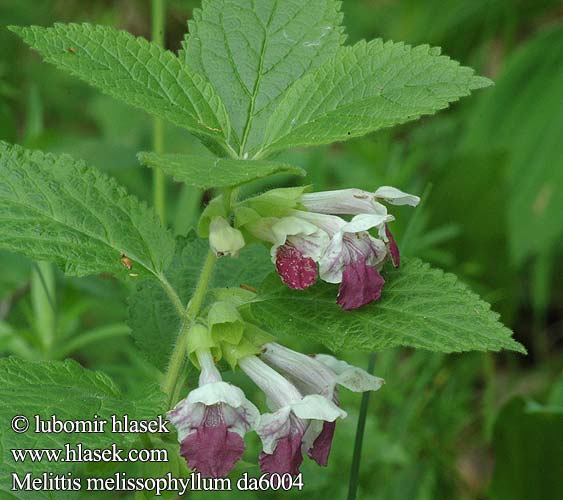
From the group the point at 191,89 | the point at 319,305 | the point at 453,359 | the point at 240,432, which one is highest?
the point at 191,89

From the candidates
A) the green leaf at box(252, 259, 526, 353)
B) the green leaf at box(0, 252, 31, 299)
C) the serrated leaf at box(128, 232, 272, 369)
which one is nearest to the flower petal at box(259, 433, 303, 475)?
the green leaf at box(252, 259, 526, 353)

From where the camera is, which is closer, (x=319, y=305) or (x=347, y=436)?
(x=319, y=305)

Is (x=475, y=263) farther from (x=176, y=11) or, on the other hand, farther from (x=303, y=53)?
(x=176, y=11)

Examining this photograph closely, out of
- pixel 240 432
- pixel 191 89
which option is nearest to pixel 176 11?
pixel 191 89

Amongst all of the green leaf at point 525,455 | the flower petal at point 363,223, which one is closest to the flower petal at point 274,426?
the flower petal at point 363,223

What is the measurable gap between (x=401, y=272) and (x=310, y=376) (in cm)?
17

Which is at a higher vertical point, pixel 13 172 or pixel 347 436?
pixel 13 172

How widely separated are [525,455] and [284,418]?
1.11m

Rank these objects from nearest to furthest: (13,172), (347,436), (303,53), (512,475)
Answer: (13,172), (303,53), (512,475), (347,436)

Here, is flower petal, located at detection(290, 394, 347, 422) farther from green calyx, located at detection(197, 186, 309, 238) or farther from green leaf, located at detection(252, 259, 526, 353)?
green calyx, located at detection(197, 186, 309, 238)

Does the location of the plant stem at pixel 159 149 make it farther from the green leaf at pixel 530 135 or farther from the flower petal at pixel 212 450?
the green leaf at pixel 530 135

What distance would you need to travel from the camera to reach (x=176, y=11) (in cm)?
418

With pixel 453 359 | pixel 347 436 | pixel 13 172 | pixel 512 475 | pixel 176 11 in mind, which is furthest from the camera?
pixel 176 11

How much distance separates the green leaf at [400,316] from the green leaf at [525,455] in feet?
3.00
